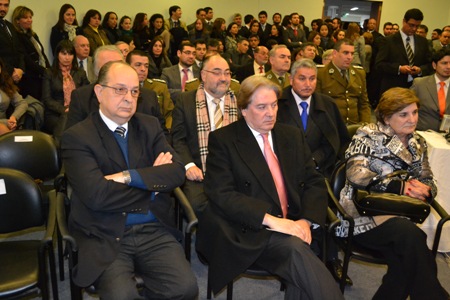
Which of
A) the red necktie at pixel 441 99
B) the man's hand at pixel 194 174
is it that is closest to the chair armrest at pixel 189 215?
the man's hand at pixel 194 174

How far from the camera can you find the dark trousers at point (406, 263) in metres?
2.25

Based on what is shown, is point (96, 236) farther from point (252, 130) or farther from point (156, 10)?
point (156, 10)

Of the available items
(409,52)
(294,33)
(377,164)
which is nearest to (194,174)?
(377,164)

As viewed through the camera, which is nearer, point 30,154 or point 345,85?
point 30,154

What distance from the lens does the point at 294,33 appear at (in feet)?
35.3

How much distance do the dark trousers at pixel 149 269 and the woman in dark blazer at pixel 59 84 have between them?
2.79 metres

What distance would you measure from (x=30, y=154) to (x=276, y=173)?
171 cm

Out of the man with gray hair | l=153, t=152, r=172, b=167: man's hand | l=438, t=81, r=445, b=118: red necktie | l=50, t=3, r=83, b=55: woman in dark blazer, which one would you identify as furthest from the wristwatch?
l=50, t=3, r=83, b=55: woman in dark blazer

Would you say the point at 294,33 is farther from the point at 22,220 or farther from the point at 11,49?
the point at 22,220

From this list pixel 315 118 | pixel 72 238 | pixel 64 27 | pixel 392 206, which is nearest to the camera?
pixel 72 238

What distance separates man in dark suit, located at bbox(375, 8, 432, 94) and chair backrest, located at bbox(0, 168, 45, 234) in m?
5.14

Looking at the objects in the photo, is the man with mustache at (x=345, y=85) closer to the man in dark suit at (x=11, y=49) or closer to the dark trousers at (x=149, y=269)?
the dark trousers at (x=149, y=269)

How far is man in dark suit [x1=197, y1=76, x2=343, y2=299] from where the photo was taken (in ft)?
6.90

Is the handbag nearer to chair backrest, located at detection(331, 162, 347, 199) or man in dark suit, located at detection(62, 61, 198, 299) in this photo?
chair backrest, located at detection(331, 162, 347, 199)
